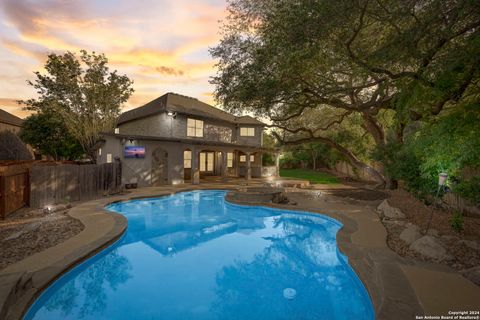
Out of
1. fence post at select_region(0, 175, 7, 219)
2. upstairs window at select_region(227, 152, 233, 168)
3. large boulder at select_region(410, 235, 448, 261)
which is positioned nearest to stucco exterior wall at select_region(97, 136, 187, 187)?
fence post at select_region(0, 175, 7, 219)

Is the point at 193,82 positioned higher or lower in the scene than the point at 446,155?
higher

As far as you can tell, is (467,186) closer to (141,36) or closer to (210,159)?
(141,36)

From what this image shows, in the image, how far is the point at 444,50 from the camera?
8023mm

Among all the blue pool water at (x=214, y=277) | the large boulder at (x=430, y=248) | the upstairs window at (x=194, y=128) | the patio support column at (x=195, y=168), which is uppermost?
the upstairs window at (x=194, y=128)

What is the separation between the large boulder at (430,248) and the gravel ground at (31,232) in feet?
32.4

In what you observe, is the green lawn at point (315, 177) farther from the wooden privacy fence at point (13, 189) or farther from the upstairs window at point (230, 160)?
the wooden privacy fence at point (13, 189)

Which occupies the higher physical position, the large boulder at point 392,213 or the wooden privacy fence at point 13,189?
the wooden privacy fence at point 13,189

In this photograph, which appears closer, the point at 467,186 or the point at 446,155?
the point at 446,155

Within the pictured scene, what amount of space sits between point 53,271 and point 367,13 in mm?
11501

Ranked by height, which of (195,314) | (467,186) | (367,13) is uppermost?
(367,13)

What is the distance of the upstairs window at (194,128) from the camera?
2172cm

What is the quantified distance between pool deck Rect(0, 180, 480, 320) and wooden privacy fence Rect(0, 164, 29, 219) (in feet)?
9.30

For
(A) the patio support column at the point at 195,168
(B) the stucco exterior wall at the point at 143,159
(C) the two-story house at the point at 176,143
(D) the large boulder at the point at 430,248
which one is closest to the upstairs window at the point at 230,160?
(C) the two-story house at the point at 176,143

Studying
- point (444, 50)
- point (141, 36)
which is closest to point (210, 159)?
point (141, 36)
